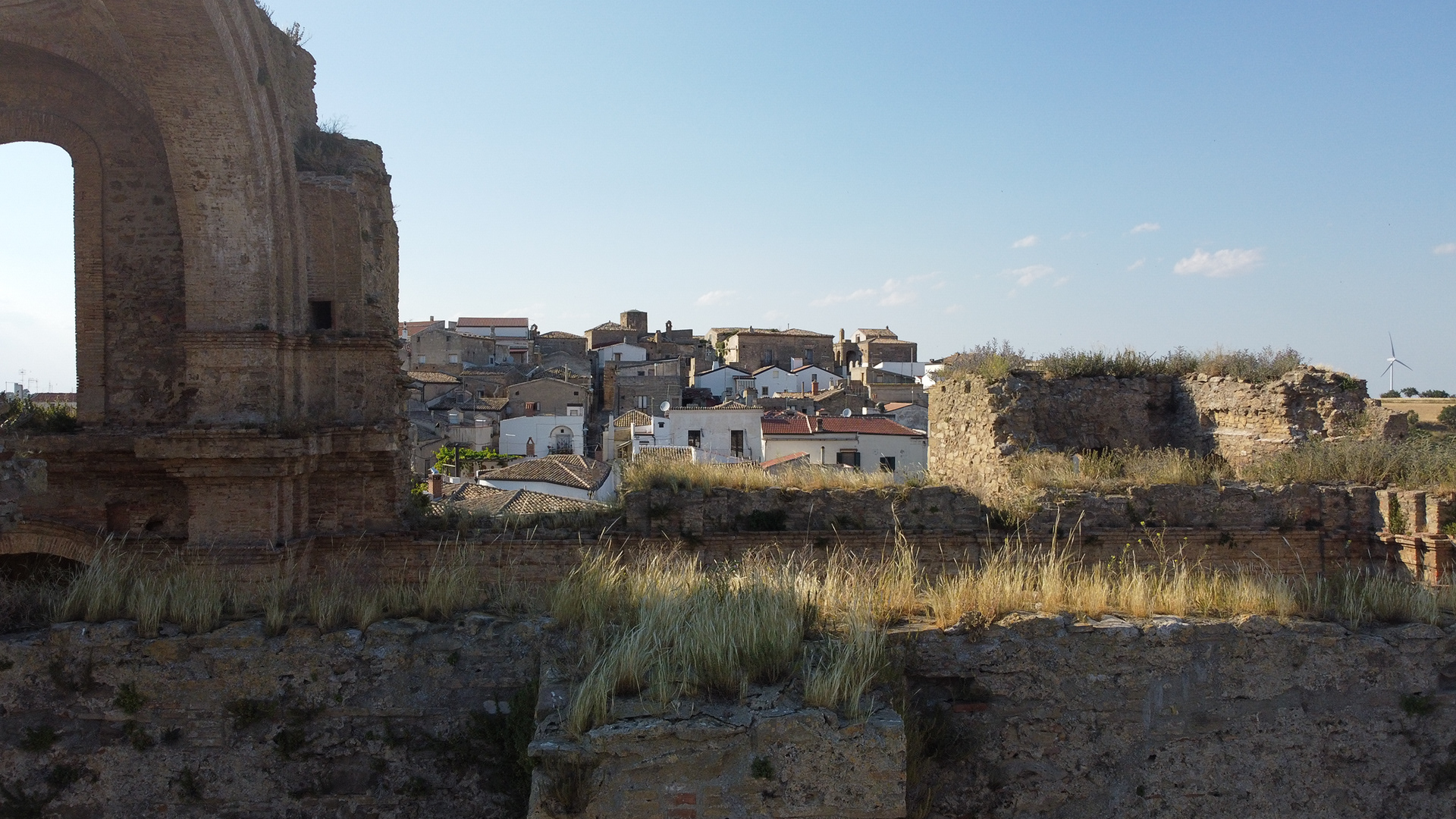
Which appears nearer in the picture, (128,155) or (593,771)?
(593,771)

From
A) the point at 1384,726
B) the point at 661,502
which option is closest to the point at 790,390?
the point at 661,502

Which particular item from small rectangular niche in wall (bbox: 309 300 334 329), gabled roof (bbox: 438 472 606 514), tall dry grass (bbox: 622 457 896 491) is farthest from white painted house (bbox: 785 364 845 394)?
small rectangular niche in wall (bbox: 309 300 334 329)

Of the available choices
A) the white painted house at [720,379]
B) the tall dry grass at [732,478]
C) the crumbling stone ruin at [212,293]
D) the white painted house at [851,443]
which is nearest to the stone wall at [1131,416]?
the tall dry grass at [732,478]

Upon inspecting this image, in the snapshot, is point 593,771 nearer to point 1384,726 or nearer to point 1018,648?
point 1018,648

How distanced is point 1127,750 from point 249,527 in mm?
6979

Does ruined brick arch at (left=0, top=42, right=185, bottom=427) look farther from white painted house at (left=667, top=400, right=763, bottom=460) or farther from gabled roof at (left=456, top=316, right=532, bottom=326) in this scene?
gabled roof at (left=456, top=316, right=532, bottom=326)

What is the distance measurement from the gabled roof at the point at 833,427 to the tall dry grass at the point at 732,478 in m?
12.9

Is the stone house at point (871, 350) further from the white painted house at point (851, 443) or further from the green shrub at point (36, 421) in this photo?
the green shrub at point (36, 421)

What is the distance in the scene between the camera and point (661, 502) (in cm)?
830

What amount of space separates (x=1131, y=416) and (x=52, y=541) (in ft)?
37.5

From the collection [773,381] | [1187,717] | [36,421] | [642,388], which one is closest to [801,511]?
[1187,717]

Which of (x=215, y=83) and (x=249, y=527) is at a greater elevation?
(x=215, y=83)

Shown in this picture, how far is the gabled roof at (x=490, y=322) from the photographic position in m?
58.6

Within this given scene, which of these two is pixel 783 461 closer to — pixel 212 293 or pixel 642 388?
pixel 212 293
